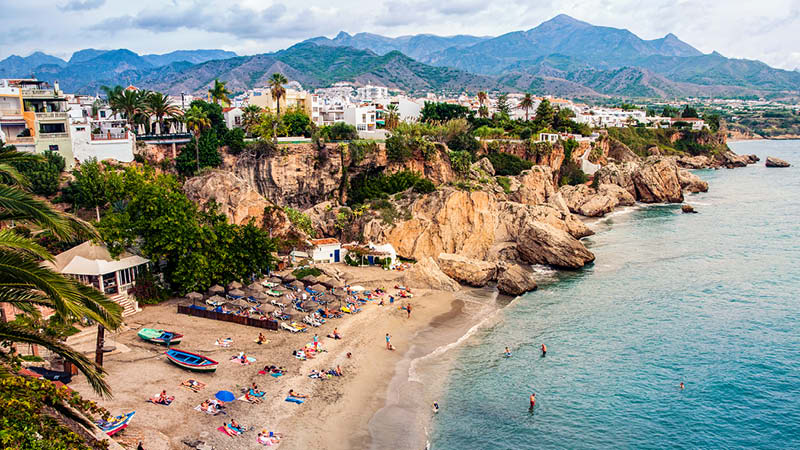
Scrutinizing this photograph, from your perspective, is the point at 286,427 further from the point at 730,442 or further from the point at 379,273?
the point at 379,273

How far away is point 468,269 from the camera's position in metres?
41.7

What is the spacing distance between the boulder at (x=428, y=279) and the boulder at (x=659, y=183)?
161ft

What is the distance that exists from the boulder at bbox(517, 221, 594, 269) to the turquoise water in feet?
4.94

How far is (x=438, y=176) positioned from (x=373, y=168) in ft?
25.7

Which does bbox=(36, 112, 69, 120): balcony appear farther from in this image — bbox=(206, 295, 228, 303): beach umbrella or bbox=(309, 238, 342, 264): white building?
bbox=(206, 295, 228, 303): beach umbrella

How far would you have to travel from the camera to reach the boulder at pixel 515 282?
129ft

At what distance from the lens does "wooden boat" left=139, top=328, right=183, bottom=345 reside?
2705 cm

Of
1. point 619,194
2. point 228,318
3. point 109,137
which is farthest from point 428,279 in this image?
point 619,194

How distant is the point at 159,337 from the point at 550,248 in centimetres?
3124

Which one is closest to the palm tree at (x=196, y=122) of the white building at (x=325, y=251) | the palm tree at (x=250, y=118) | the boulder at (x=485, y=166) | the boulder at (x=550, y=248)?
the palm tree at (x=250, y=118)

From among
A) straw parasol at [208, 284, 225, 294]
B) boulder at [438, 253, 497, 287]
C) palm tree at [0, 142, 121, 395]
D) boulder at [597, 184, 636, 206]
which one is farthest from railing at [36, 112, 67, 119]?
boulder at [597, 184, 636, 206]

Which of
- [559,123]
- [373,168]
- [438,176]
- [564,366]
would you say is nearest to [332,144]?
[373,168]

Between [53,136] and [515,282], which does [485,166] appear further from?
[53,136]

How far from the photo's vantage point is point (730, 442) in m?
22.0
